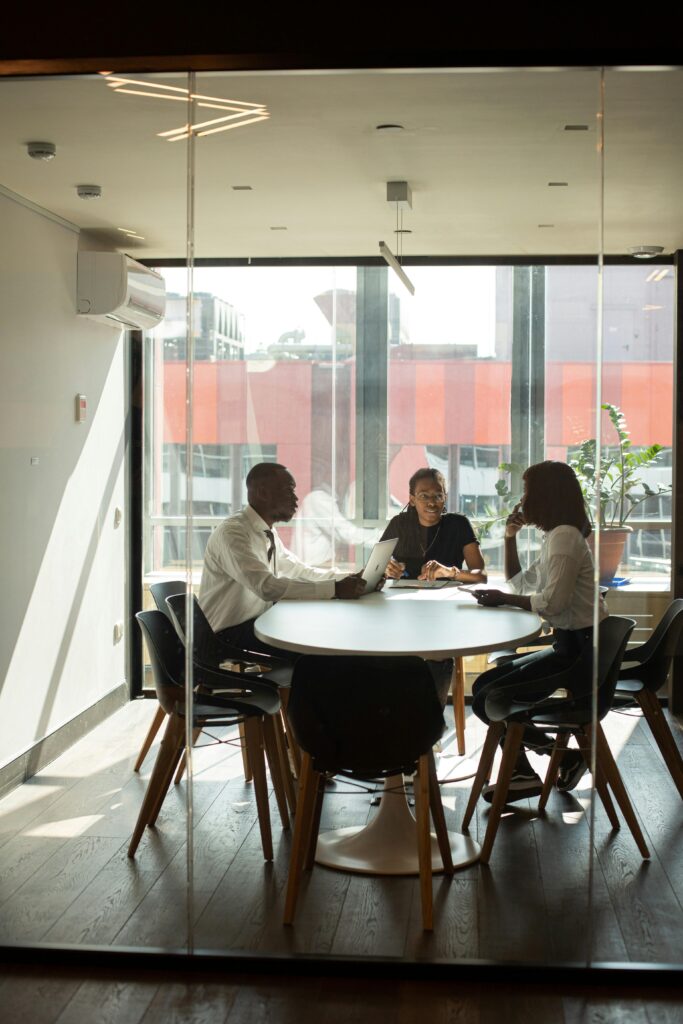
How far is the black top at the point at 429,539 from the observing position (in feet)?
10.7

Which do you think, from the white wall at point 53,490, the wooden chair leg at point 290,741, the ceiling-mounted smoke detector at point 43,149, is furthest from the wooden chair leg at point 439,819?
the ceiling-mounted smoke detector at point 43,149

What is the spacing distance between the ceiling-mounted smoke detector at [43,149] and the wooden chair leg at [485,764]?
7.66 feet

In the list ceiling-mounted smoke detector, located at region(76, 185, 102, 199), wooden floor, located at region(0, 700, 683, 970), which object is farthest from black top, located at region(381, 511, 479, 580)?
ceiling-mounted smoke detector, located at region(76, 185, 102, 199)

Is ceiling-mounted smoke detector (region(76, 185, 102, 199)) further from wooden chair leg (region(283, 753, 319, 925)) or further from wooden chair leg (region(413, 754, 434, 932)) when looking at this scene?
wooden chair leg (region(413, 754, 434, 932))

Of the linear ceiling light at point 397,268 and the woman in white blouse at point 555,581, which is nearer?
the woman in white blouse at point 555,581

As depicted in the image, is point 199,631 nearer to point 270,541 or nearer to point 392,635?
point 270,541

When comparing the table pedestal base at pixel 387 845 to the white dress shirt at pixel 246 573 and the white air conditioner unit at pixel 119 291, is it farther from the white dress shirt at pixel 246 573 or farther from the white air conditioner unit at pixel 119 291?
the white air conditioner unit at pixel 119 291

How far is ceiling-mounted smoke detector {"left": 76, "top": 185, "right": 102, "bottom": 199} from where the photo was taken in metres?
3.43

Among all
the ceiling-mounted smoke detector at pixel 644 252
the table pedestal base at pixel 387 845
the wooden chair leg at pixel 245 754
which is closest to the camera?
the ceiling-mounted smoke detector at pixel 644 252

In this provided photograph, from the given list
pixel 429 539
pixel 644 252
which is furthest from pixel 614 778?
pixel 644 252

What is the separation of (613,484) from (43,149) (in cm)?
212

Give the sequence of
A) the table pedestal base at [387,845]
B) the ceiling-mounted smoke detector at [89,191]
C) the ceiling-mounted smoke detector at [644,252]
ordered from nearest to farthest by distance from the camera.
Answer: the ceiling-mounted smoke detector at [644,252], the ceiling-mounted smoke detector at [89,191], the table pedestal base at [387,845]

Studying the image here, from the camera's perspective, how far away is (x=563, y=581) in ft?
10.5

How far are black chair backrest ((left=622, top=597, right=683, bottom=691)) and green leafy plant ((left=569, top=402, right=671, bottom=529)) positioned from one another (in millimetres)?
365
